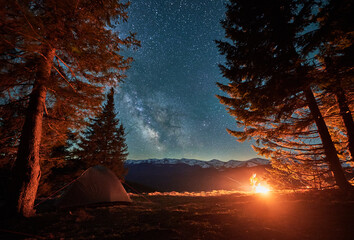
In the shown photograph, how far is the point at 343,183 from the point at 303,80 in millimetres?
4121

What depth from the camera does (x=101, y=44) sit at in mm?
5594

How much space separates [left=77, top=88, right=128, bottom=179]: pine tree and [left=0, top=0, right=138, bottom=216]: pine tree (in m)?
15.2

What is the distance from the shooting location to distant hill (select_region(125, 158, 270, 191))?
262ft

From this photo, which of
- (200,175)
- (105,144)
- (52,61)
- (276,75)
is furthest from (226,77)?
(200,175)

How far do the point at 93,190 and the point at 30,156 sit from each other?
277 centimetres

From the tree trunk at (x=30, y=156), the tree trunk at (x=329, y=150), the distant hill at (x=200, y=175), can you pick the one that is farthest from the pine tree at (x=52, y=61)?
the distant hill at (x=200, y=175)

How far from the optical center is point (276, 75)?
18.0 feet

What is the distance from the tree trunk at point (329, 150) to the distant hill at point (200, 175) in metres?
60.8

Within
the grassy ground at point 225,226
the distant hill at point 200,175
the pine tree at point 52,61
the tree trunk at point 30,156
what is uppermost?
the pine tree at point 52,61

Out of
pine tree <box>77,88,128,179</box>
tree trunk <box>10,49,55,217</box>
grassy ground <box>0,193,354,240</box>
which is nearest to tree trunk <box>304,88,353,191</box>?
grassy ground <box>0,193,354,240</box>

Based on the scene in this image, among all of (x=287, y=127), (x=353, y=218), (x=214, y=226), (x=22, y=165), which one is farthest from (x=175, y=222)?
(x=287, y=127)

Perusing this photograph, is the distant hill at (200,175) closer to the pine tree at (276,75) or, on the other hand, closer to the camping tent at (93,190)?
the pine tree at (276,75)

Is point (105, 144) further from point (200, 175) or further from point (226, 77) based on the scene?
point (200, 175)

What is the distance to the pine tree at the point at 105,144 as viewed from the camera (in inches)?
769
